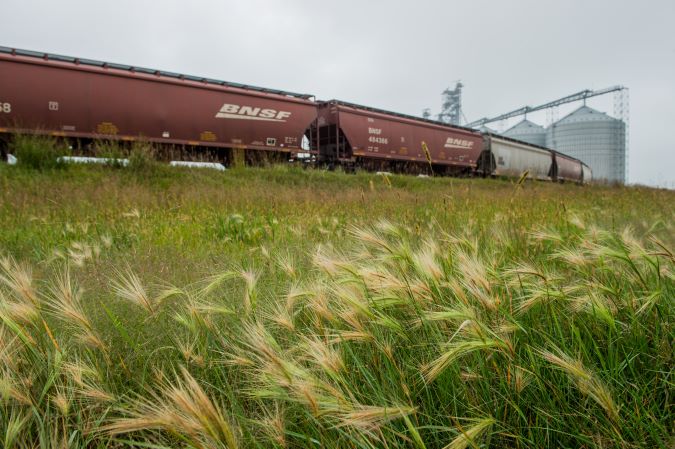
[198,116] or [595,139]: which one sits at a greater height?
[595,139]

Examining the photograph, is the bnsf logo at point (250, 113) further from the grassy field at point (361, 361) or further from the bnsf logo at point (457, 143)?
the grassy field at point (361, 361)

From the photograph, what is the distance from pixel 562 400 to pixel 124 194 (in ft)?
23.9

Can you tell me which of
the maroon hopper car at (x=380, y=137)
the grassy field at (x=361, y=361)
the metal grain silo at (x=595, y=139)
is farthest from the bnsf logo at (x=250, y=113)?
the metal grain silo at (x=595, y=139)

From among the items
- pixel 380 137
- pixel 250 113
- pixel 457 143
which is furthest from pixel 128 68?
pixel 457 143

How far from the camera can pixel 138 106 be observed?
37.0 ft

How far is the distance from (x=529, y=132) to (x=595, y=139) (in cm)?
1831

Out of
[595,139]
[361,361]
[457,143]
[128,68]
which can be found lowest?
[361,361]

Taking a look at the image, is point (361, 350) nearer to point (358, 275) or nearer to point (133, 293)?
point (358, 275)

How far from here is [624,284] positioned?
4.47ft

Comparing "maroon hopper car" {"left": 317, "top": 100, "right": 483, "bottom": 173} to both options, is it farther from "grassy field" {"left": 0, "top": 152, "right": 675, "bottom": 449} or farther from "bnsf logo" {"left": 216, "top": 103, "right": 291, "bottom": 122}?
"grassy field" {"left": 0, "top": 152, "right": 675, "bottom": 449}

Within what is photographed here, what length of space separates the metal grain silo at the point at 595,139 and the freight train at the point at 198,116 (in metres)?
41.2

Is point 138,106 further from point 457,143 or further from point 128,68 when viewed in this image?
point 457,143

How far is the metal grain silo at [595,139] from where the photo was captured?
49156 millimetres

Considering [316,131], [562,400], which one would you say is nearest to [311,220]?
[562,400]
